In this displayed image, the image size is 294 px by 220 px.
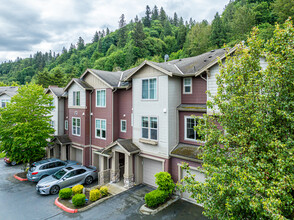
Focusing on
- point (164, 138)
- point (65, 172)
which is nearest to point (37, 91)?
point (65, 172)

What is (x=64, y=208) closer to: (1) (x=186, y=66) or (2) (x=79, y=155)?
(2) (x=79, y=155)

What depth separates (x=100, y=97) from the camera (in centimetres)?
1892

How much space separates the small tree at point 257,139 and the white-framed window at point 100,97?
13.4m

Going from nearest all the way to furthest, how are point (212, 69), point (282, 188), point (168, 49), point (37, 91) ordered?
point (282, 188) < point (212, 69) < point (37, 91) < point (168, 49)

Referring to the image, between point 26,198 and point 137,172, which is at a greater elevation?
point 137,172

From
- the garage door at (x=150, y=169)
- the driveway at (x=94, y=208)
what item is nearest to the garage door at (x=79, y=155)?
the driveway at (x=94, y=208)

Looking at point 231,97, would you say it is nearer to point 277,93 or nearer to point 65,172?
point 277,93

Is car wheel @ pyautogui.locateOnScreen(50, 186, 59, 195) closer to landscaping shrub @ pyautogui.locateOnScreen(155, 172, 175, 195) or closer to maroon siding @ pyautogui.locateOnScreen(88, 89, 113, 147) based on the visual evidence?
maroon siding @ pyautogui.locateOnScreen(88, 89, 113, 147)

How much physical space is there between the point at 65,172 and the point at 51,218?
481cm

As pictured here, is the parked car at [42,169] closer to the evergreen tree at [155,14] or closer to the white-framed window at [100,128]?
the white-framed window at [100,128]

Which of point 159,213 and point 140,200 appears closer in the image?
point 159,213

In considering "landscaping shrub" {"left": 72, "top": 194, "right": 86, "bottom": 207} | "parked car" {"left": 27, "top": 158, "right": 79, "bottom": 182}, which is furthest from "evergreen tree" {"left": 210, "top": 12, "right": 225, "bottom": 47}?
"landscaping shrub" {"left": 72, "top": 194, "right": 86, "bottom": 207}

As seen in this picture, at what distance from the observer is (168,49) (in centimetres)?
8056

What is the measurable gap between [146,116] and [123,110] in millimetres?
3407
